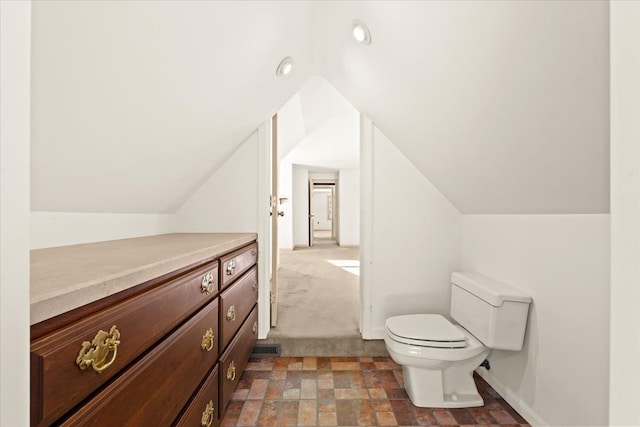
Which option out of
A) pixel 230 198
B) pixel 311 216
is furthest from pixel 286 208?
pixel 230 198

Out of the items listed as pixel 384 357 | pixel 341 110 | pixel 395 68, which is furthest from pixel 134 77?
pixel 341 110

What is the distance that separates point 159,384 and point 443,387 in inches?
60.1

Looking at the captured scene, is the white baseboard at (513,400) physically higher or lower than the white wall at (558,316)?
lower

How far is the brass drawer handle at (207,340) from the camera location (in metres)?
1.16

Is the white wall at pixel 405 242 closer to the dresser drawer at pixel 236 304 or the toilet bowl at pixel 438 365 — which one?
the toilet bowl at pixel 438 365

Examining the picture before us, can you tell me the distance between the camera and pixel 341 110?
14.9 feet

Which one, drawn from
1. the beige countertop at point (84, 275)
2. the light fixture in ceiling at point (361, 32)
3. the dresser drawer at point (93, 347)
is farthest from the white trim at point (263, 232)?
the dresser drawer at point (93, 347)

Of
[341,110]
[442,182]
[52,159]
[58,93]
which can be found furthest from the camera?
[341,110]

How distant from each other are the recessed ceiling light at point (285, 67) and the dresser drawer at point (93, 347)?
1.42 metres

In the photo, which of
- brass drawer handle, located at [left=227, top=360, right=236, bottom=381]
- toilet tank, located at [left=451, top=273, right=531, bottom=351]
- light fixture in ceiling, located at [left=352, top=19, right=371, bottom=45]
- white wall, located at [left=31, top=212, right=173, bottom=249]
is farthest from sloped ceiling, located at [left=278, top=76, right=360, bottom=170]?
brass drawer handle, located at [left=227, top=360, right=236, bottom=381]

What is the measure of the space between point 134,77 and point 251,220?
4.28ft

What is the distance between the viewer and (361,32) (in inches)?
56.2

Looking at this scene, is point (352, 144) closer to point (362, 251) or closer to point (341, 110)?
point (341, 110)

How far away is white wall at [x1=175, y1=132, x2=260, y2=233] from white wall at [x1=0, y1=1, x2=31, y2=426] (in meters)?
1.82
